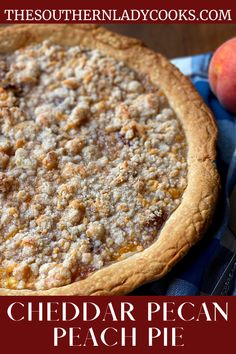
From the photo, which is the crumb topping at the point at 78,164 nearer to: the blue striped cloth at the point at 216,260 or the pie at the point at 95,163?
the pie at the point at 95,163

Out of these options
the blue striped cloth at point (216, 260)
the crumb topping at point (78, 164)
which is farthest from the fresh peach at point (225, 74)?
the crumb topping at point (78, 164)

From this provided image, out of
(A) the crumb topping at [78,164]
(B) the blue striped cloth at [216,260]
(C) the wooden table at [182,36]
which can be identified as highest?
(C) the wooden table at [182,36]

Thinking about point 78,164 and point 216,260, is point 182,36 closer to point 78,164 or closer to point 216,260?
point 78,164

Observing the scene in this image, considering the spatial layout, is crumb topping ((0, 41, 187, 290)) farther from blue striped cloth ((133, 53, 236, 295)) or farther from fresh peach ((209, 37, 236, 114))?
fresh peach ((209, 37, 236, 114))

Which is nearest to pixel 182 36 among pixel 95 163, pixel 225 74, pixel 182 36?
pixel 182 36

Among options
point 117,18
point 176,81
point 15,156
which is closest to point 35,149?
point 15,156

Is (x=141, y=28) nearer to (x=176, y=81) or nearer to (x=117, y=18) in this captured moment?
(x=117, y=18)
